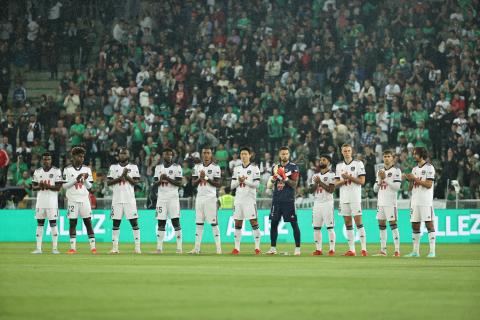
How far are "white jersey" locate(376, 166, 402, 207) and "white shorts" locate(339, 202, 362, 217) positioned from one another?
21.4 inches

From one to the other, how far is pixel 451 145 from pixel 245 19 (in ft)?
38.5

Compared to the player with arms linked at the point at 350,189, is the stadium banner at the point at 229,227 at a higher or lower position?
lower

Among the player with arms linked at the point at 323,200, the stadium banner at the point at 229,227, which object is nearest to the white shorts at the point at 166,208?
the player with arms linked at the point at 323,200

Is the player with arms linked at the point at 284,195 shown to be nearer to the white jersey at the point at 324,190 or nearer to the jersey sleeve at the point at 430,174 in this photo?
the white jersey at the point at 324,190

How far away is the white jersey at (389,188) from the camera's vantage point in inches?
975

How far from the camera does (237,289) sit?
46.7 ft

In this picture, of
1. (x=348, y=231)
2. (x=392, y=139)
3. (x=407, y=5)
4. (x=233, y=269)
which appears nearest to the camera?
(x=233, y=269)

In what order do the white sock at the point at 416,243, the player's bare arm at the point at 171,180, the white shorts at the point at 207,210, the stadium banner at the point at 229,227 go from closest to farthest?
the white sock at the point at 416,243, the player's bare arm at the point at 171,180, the white shorts at the point at 207,210, the stadium banner at the point at 229,227

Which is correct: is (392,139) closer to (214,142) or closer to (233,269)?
(214,142)

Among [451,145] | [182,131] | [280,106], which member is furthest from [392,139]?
[182,131]

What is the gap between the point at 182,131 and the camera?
124 feet

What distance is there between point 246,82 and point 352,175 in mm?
15527

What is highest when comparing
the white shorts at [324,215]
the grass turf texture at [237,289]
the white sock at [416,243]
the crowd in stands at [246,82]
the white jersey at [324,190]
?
the crowd in stands at [246,82]

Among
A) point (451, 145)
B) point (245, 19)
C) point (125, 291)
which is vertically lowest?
point (125, 291)
